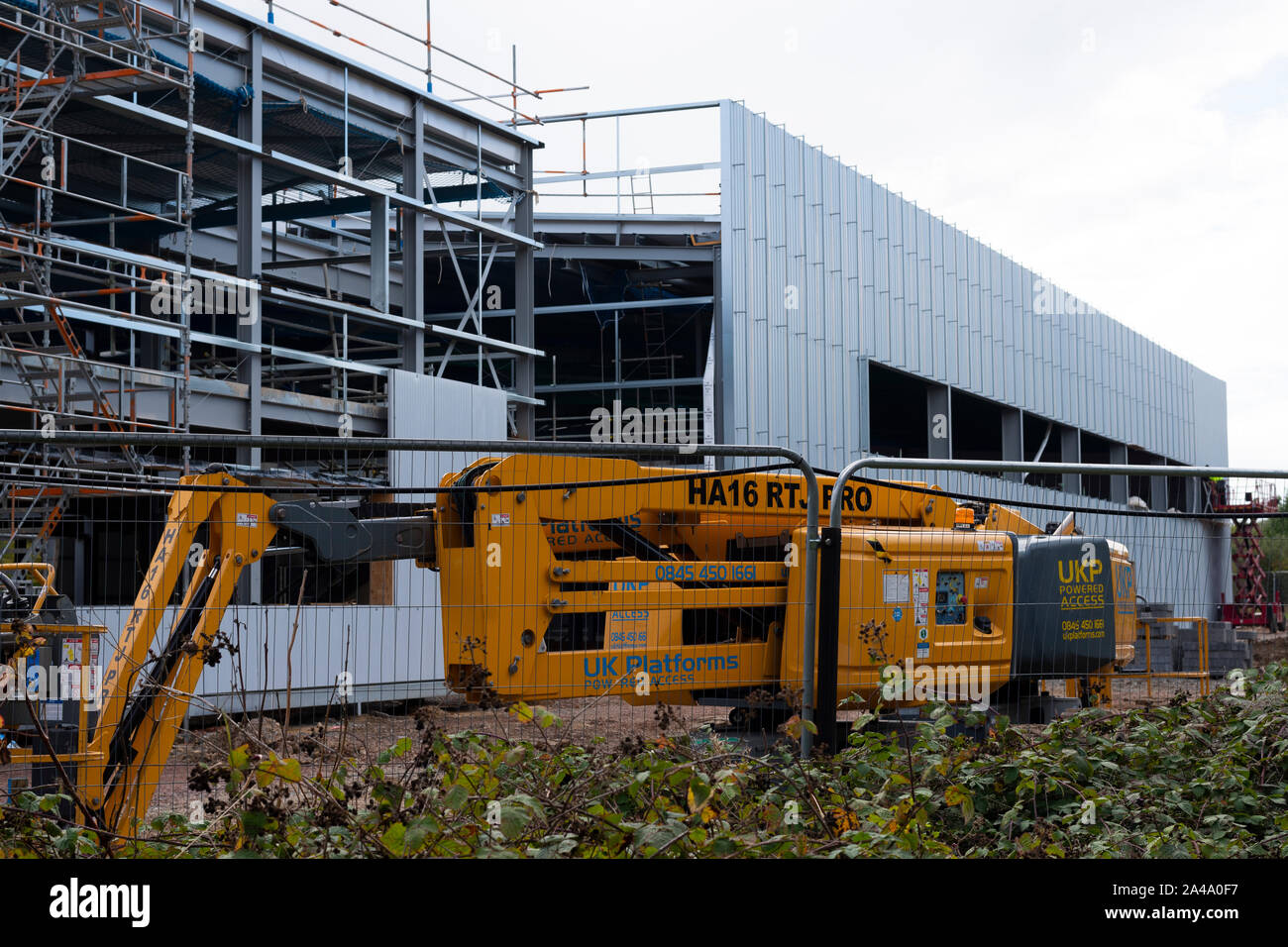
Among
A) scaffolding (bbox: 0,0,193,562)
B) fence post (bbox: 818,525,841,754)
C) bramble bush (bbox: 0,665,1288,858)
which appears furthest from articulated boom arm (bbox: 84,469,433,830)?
scaffolding (bbox: 0,0,193,562)

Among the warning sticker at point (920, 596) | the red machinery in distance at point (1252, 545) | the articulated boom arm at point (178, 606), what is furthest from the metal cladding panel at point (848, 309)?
the articulated boom arm at point (178, 606)

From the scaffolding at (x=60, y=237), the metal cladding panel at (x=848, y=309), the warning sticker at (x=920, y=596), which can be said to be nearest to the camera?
the warning sticker at (x=920, y=596)

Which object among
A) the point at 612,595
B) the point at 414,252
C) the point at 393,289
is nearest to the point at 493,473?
the point at 612,595

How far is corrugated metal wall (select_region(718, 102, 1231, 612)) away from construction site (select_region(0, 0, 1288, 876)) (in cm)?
9

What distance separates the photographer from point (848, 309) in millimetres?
24969

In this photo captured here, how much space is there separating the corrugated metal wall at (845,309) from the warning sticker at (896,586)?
29.4 feet

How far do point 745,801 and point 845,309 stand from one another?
20.7 metres

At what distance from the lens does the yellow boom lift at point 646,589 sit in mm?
6609

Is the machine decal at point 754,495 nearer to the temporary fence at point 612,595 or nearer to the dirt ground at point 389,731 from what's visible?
the temporary fence at point 612,595

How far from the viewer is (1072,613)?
29.9 feet

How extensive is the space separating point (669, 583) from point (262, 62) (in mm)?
13002

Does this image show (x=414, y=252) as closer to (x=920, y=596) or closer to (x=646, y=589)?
(x=646, y=589)
